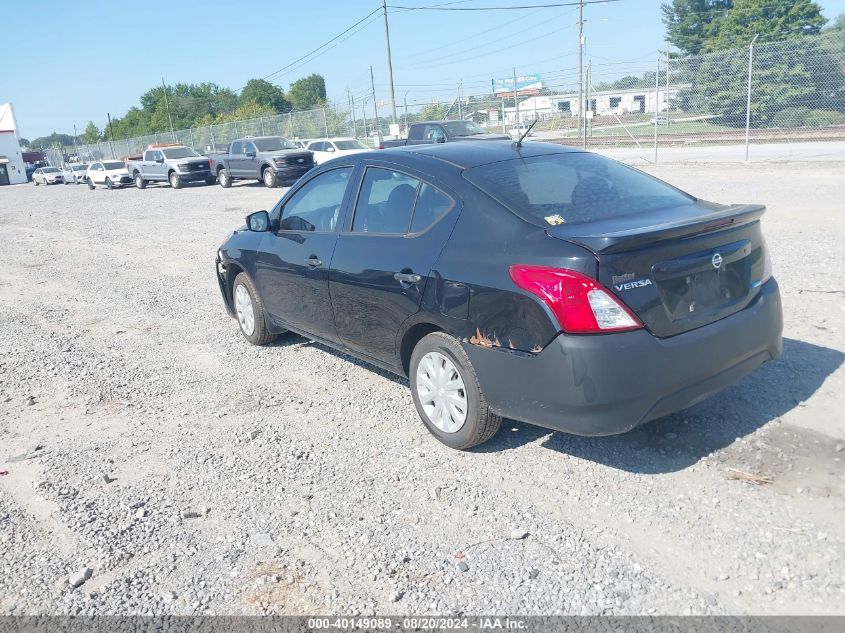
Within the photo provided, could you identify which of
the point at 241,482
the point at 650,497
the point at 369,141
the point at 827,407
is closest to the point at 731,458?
the point at 650,497

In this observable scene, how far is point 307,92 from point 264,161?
86.6m

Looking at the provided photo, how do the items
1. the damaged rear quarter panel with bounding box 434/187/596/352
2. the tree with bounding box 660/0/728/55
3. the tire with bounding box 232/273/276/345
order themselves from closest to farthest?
the damaged rear quarter panel with bounding box 434/187/596/352, the tire with bounding box 232/273/276/345, the tree with bounding box 660/0/728/55

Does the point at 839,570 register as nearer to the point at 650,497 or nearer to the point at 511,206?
the point at 650,497

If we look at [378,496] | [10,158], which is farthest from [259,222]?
[10,158]

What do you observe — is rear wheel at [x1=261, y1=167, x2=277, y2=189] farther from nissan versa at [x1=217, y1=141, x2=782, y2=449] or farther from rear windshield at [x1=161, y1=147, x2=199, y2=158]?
nissan versa at [x1=217, y1=141, x2=782, y2=449]

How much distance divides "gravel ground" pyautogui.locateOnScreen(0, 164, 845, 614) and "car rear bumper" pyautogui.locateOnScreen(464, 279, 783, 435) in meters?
0.43

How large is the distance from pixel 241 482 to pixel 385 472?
31.8 inches

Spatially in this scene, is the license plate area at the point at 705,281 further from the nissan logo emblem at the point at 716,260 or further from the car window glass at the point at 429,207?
the car window glass at the point at 429,207

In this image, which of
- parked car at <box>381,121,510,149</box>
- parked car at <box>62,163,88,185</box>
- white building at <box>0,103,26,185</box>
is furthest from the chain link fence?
white building at <box>0,103,26,185</box>

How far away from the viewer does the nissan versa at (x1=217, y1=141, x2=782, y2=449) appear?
3414 mm

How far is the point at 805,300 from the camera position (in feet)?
20.9

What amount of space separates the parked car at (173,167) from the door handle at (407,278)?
27.2 meters

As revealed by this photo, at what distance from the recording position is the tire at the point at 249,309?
6.18 metres

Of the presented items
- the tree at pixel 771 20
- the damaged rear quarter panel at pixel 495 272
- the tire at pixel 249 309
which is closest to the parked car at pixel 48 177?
the tree at pixel 771 20
